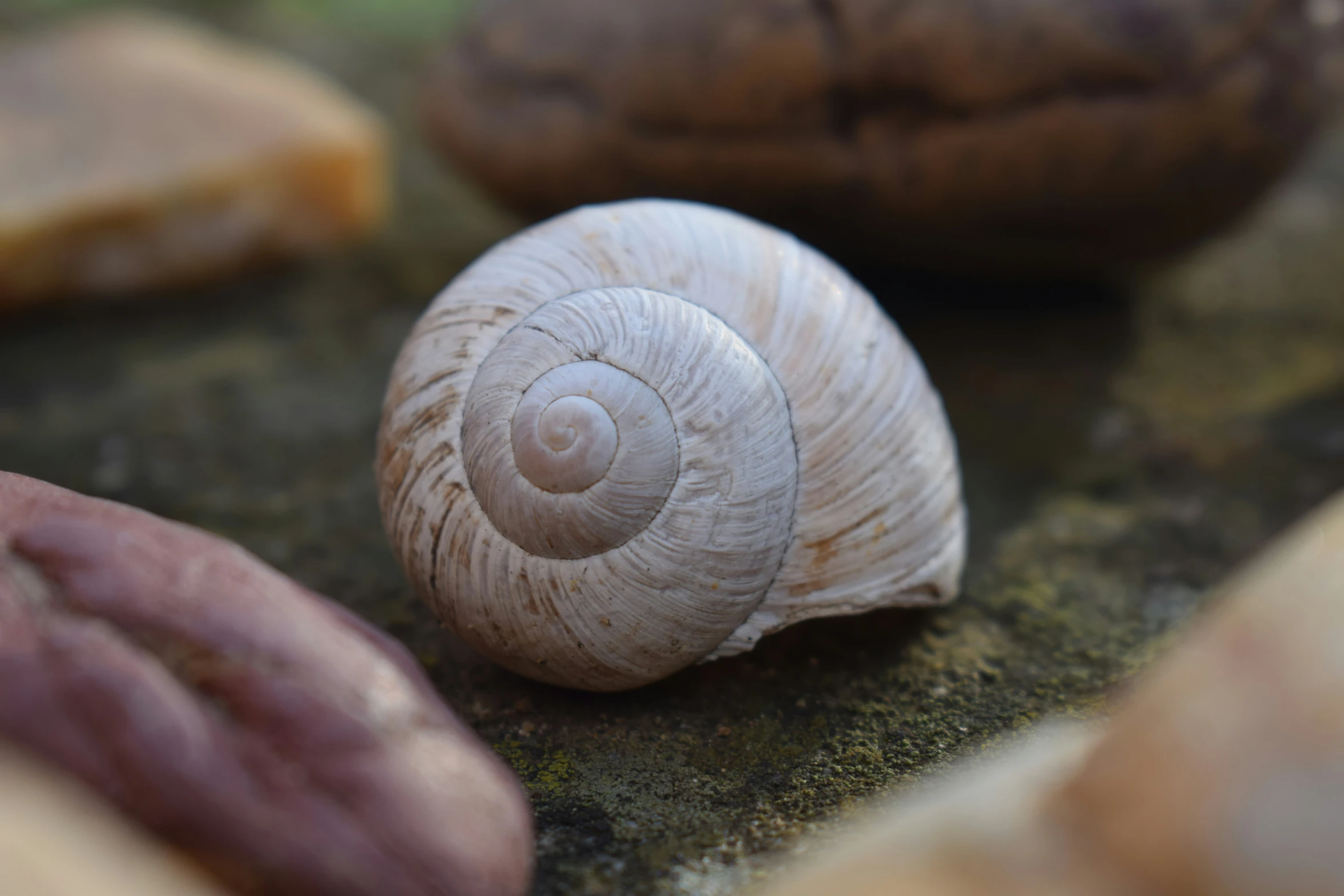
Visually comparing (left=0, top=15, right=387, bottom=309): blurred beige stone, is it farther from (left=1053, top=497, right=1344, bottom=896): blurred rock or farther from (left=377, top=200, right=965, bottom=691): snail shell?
(left=1053, top=497, right=1344, bottom=896): blurred rock

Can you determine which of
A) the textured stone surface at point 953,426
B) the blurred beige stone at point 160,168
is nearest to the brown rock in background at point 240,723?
the textured stone surface at point 953,426

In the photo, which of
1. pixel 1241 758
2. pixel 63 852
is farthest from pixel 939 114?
pixel 63 852

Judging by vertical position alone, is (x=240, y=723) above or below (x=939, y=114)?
below

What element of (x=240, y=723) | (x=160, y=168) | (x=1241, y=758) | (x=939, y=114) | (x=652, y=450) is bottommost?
(x=160, y=168)

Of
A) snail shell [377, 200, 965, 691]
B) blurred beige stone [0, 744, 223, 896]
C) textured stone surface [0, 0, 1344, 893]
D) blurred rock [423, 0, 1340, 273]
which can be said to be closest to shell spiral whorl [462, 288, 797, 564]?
snail shell [377, 200, 965, 691]

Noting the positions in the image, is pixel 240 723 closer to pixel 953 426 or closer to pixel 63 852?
pixel 63 852

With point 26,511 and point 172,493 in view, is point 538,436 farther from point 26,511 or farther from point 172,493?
point 172,493

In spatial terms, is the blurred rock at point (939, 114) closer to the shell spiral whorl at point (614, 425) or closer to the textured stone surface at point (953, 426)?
the textured stone surface at point (953, 426)
